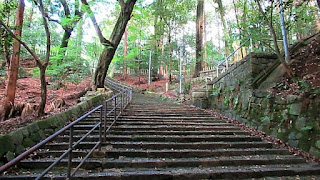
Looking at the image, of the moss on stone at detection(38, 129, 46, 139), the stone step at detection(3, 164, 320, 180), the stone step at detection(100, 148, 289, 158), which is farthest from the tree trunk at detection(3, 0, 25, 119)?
the stone step at detection(100, 148, 289, 158)

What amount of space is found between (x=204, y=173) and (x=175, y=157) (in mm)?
797

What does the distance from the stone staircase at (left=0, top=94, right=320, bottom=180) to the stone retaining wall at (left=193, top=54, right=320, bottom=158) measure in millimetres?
441

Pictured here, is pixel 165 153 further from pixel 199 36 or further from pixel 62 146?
pixel 199 36

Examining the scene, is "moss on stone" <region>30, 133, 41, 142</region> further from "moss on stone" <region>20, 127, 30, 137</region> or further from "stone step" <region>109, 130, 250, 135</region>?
"stone step" <region>109, 130, 250, 135</region>

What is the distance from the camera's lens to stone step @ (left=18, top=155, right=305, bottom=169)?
10.6 ft

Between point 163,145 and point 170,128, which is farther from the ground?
point 170,128

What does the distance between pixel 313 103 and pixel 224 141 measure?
1919 millimetres

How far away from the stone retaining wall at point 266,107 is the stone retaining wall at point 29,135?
16.5 ft

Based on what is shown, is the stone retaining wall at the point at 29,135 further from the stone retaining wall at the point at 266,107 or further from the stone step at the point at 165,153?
the stone retaining wall at the point at 266,107

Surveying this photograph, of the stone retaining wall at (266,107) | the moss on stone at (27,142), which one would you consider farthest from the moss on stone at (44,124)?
the stone retaining wall at (266,107)

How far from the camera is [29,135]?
3826mm

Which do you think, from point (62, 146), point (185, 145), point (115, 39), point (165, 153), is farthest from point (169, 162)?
point (115, 39)

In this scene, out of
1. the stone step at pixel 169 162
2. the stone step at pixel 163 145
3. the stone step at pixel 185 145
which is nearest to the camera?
the stone step at pixel 169 162

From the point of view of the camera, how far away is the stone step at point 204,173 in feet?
9.55
